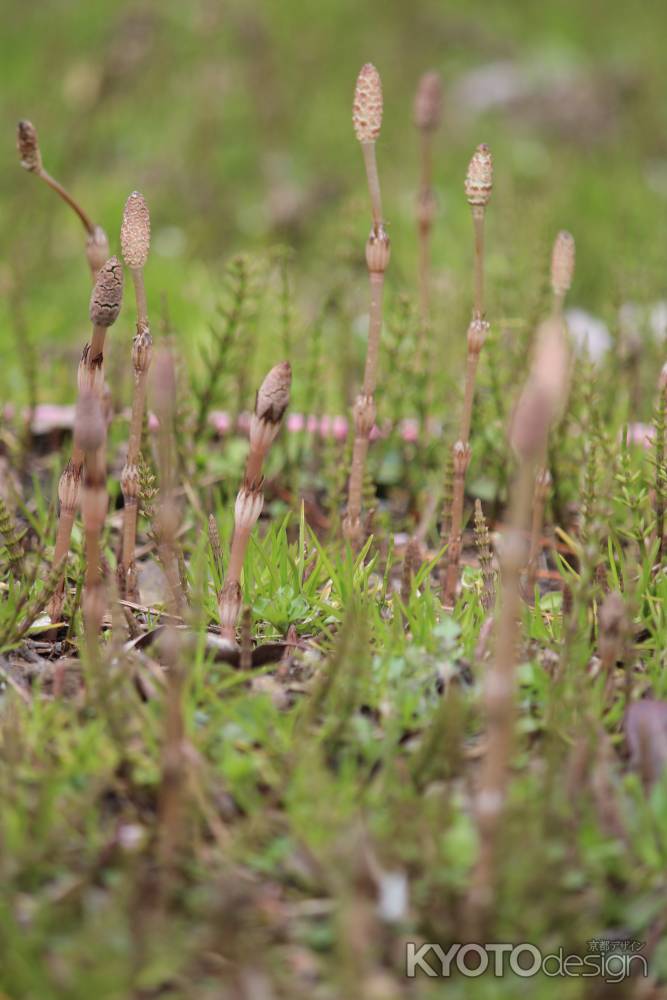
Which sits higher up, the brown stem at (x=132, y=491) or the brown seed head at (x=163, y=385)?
the brown seed head at (x=163, y=385)

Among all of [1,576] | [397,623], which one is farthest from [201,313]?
[397,623]

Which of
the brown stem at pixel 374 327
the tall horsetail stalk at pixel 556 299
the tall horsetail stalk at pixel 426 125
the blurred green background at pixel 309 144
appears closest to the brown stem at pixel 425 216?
the tall horsetail stalk at pixel 426 125

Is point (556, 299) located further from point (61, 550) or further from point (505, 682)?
point (61, 550)

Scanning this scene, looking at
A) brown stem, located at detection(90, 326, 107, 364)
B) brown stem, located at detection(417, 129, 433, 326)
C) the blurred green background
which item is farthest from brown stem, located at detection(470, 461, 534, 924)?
the blurred green background

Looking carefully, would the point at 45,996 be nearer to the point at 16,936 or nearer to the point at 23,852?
the point at 16,936

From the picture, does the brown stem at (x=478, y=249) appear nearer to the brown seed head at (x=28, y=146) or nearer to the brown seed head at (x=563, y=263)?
the brown seed head at (x=563, y=263)
